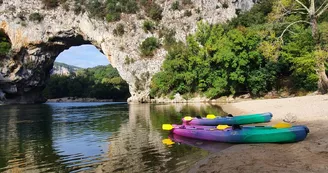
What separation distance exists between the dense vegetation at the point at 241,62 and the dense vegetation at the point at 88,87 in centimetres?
4006

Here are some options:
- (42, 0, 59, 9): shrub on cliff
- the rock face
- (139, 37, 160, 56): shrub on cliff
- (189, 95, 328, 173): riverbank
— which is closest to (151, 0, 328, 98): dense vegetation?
(139, 37, 160, 56): shrub on cliff

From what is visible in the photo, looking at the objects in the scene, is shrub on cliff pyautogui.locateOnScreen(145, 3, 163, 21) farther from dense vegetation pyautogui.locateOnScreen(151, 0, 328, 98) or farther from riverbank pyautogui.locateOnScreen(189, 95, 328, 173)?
riverbank pyautogui.locateOnScreen(189, 95, 328, 173)

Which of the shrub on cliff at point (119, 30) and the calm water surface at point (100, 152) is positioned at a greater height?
the shrub on cliff at point (119, 30)

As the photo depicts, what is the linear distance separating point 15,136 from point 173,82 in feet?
117

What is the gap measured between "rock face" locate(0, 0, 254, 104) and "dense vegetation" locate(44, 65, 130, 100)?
89.1 ft

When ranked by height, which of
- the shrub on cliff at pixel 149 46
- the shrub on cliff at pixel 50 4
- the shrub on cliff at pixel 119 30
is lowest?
the shrub on cliff at pixel 149 46

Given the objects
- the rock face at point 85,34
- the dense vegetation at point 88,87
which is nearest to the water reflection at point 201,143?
the rock face at point 85,34

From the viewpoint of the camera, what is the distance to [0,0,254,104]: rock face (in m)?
59.2

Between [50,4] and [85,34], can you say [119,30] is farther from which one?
[50,4]

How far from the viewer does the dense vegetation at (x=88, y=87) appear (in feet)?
301

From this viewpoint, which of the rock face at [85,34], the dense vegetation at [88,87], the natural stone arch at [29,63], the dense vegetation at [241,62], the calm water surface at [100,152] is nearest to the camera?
the calm water surface at [100,152]

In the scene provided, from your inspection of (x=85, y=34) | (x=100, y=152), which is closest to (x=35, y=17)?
(x=85, y=34)

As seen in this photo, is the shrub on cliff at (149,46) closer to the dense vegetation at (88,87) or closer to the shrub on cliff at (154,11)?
the shrub on cliff at (154,11)

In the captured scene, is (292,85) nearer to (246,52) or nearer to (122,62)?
(246,52)
